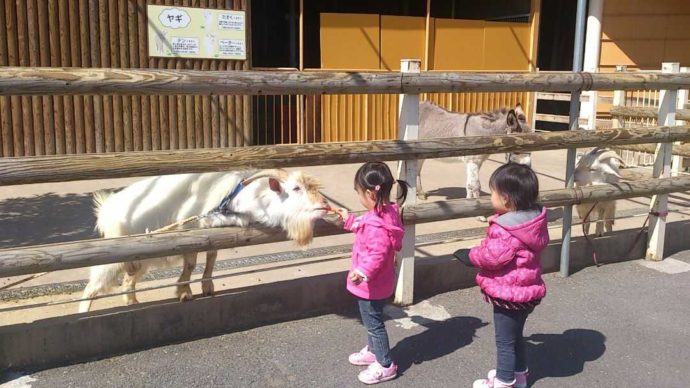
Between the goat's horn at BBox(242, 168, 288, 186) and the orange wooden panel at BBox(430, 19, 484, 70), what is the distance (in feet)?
31.4

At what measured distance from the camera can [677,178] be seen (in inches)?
233

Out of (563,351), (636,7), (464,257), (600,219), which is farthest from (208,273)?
(636,7)

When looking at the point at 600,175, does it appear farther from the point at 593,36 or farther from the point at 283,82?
the point at 593,36

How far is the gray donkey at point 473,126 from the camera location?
7.80 metres

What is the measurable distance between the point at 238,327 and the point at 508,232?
1957 millimetres

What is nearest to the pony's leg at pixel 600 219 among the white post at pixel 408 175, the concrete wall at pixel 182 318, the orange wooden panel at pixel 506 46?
the concrete wall at pixel 182 318

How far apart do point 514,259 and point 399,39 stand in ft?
32.5

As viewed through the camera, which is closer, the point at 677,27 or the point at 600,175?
the point at 600,175

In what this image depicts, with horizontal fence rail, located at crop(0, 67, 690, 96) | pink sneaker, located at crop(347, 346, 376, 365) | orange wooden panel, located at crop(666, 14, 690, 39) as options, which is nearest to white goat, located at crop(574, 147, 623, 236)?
horizontal fence rail, located at crop(0, 67, 690, 96)

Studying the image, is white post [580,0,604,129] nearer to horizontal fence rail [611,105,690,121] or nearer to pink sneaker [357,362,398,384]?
horizontal fence rail [611,105,690,121]

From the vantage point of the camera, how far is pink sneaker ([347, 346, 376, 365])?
384cm

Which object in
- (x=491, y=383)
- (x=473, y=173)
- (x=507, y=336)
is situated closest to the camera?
(x=507, y=336)

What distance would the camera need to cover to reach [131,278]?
4309mm

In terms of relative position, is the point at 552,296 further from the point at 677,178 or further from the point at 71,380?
the point at 71,380
